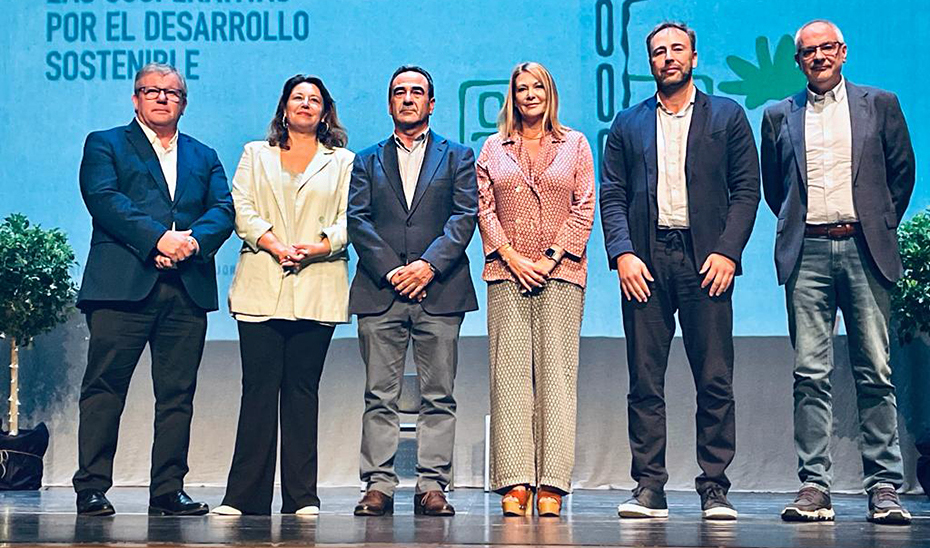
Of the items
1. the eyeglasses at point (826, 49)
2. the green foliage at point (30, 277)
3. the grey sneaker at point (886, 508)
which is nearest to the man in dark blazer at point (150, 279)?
the green foliage at point (30, 277)

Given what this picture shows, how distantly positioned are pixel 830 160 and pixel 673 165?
46 centimetres

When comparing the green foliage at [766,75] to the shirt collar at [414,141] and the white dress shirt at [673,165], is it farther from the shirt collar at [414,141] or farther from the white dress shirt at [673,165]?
the shirt collar at [414,141]

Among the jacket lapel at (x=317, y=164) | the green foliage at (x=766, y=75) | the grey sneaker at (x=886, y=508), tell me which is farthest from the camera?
the green foliage at (x=766, y=75)

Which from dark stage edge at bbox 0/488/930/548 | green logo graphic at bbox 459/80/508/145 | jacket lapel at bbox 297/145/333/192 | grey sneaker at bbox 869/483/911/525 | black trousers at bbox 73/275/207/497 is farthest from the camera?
green logo graphic at bbox 459/80/508/145

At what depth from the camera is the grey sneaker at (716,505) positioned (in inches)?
139

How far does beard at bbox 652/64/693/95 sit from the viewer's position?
3.68 meters

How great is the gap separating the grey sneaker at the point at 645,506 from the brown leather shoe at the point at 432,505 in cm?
52

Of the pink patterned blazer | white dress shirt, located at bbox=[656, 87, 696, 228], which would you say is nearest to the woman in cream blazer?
the pink patterned blazer

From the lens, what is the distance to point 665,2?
5.25 m

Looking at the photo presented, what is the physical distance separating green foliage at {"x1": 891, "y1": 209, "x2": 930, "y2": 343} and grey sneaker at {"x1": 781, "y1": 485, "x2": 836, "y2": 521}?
1.61 meters

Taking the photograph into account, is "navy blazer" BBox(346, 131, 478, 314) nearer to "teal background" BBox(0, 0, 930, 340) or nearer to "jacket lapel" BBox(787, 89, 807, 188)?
"jacket lapel" BBox(787, 89, 807, 188)

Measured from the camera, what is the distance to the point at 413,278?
12.1 ft

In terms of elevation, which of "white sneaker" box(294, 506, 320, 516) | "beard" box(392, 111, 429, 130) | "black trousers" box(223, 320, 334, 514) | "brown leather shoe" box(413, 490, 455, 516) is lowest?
"white sneaker" box(294, 506, 320, 516)

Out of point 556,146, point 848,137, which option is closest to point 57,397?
point 556,146
